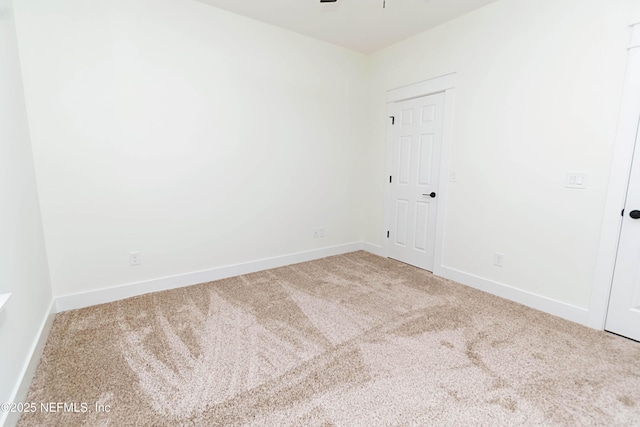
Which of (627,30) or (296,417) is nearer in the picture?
(296,417)

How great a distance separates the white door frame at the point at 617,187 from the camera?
1975 mm

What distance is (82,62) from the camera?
89.9 inches

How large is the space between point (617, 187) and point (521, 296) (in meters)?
1.12

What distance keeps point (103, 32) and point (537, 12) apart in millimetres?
3506

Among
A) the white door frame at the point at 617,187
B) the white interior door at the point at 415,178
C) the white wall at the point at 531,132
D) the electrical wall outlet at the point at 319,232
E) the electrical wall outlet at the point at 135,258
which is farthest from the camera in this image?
the electrical wall outlet at the point at 319,232

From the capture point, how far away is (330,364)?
177 cm

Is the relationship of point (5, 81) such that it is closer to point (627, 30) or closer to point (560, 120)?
point (560, 120)

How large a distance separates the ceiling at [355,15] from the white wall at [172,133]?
6.9 inches

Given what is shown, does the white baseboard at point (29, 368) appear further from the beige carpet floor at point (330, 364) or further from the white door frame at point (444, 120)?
the white door frame at point (444, 120)

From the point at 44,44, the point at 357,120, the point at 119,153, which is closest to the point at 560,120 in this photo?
the point at 357,120

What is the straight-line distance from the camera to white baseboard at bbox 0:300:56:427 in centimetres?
127

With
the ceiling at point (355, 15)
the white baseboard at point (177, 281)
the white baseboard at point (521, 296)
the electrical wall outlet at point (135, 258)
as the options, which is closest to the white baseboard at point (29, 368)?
the white baseboard at point (177, 281)

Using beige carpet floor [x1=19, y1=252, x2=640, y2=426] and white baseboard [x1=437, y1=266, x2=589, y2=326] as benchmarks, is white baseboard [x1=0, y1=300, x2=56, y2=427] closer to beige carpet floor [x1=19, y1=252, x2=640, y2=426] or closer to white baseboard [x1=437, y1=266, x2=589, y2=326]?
beige carpet floor [x1=19, y1=252, x2=640, y2=426]

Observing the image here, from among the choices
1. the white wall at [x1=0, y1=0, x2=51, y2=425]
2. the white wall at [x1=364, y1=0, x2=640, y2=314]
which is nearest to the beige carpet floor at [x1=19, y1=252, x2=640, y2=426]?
the white wall at [x1=0, y1=0, x2=51, y2=425]
